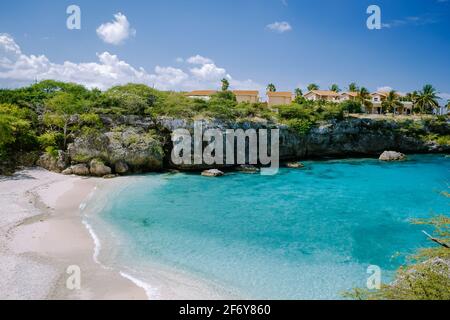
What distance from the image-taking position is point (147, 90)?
41.8 m

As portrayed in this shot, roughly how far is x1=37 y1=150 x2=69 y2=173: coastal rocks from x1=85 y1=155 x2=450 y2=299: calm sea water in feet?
24.1

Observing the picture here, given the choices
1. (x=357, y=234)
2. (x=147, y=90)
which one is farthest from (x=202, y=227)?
(x=147, y=90)

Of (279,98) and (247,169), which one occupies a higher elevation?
(279,98)

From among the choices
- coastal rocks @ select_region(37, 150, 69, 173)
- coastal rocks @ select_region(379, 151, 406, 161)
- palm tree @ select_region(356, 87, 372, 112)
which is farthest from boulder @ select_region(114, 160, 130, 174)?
palm tree @ select_region(356, 87, 372, 112)

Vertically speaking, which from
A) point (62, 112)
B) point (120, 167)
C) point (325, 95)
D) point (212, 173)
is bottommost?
point (212, 173)

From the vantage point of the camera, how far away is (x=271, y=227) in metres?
18.9

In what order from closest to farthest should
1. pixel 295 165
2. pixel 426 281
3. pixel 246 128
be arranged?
pixel 426 281
pixel 246 128
pixel 295 165

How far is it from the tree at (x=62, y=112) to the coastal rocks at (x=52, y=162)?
8.38 ft

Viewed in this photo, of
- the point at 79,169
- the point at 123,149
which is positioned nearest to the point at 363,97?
the point at 123,149

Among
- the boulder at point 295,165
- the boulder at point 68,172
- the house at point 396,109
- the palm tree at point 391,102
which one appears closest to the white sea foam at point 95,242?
the boulder at point 68,172

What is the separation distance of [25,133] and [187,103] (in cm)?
1793

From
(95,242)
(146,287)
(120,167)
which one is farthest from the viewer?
(120,167)

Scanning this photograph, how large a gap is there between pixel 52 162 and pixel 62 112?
6010 mm

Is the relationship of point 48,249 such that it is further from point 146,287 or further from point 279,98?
point 279,98
